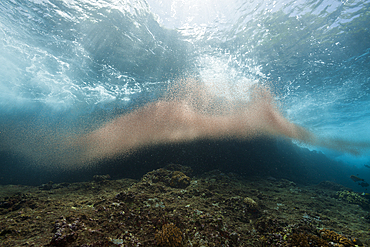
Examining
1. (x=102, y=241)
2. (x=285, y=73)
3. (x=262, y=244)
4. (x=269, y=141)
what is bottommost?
(x=262, y=244)

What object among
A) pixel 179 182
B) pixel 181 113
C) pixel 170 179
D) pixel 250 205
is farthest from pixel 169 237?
pixel 181 113

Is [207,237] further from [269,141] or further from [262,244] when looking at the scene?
[269,141]

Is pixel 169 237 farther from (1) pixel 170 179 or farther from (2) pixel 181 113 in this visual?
(2) pixel 181 113

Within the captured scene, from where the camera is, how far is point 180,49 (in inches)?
507

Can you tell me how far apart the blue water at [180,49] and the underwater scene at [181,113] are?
11cm

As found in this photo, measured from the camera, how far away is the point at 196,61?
14.0 metres

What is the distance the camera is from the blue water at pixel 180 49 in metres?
9.69

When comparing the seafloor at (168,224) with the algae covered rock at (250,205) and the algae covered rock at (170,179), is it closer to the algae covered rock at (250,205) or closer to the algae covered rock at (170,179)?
the algae covered rock at (250,205)

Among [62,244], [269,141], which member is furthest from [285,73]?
[62,244]

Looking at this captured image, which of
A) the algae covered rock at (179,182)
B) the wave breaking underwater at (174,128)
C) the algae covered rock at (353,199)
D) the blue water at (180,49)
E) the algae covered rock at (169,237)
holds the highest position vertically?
the blue water at (180,49)

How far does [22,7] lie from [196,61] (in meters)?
13.3

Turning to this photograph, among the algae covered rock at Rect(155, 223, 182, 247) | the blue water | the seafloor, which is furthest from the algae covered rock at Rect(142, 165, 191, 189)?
the blue water

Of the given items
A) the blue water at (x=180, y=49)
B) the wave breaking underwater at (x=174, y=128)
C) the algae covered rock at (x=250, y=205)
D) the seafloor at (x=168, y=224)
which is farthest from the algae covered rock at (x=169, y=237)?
the blue water at (x=180, y=49)

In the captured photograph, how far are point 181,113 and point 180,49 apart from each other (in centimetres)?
636
